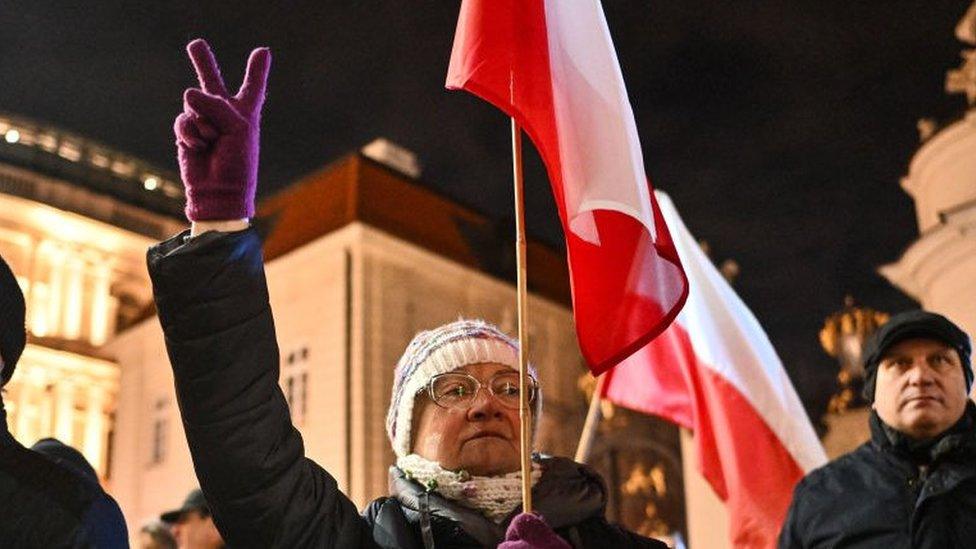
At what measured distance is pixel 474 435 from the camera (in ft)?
9.86

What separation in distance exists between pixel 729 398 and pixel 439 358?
4556 mm

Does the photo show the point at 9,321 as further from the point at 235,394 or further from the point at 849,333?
the point at 849,333

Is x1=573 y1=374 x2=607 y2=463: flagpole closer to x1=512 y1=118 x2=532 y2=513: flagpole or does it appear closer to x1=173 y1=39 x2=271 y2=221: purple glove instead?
x1=512 y1=118 x2=532 y2=513: flagpole

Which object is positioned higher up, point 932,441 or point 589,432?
point 589,432

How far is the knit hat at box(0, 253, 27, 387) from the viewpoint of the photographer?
250 centimetres

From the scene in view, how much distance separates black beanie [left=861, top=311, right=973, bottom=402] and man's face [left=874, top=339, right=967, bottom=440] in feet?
0.07

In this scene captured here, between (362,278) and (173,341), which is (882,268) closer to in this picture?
(362,278)

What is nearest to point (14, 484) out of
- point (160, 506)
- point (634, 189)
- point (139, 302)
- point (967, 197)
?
point (634, 189)

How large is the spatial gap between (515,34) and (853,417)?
64.7ft

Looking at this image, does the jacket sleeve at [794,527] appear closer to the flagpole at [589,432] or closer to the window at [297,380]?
the flagpole at [589,432]

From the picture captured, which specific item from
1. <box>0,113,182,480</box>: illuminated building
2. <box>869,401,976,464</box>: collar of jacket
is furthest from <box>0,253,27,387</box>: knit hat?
<box>0,113,182,480</box>: illuminated building

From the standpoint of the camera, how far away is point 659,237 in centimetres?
339

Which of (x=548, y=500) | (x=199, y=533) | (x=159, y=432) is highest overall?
(x=159, y=432)

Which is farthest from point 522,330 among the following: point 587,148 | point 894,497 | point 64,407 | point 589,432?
point 64,407
